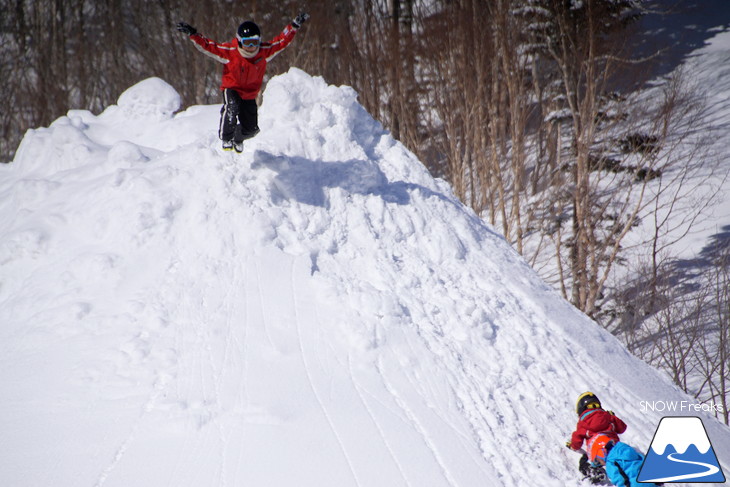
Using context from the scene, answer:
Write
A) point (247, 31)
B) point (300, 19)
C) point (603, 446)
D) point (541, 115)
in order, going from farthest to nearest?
point (541, 115)
point (300, 19)
point (247, 31)
point (603, 446)

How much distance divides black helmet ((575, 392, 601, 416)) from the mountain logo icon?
1.32 feet

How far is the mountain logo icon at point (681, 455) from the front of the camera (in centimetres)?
321

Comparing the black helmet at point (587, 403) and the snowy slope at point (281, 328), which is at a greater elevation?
the snowy slope at point (281, 328)

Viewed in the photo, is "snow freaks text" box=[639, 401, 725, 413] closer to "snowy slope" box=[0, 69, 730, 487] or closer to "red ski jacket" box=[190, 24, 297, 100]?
"snowy slope" box=[0, 69, 730, 487]

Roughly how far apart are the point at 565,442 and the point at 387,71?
9870 mm

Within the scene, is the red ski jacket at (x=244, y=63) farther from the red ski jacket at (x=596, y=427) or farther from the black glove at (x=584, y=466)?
the black glove at (x=584, y=466)

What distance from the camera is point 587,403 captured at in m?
3.38

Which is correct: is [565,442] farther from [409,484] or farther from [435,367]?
[409,484]

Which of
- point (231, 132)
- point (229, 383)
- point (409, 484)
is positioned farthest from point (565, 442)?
point (231, 132)

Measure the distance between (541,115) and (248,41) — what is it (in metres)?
9.21

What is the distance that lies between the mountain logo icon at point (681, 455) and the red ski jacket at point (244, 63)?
14.0 ft

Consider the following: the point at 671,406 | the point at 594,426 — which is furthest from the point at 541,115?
the point at 594,426

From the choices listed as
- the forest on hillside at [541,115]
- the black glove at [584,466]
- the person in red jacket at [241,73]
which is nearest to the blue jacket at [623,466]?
the black glove at [584,466]

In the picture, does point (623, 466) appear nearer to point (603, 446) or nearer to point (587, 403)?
point (603, 446)
